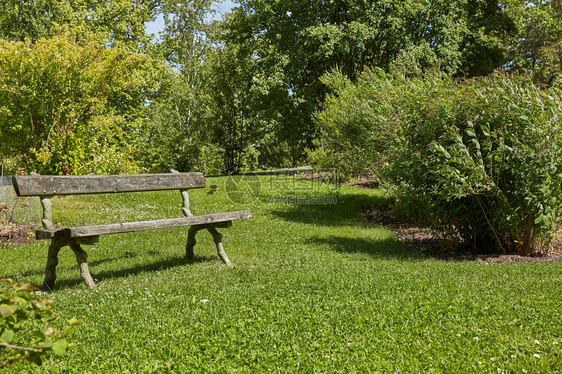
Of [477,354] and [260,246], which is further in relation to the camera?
[260,246]

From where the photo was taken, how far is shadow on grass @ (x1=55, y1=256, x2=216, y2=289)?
5391mm

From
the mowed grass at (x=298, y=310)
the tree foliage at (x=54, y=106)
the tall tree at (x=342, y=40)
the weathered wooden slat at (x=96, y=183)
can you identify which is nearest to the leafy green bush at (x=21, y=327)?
the mowed grass at (x=298, y=310)

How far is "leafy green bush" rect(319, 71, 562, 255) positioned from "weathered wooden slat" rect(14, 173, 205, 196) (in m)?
3.83

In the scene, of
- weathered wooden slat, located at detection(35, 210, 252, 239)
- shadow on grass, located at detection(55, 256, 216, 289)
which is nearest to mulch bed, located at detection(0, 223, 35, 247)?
shadow on grass, located at detection(55, 256, 216, 289)

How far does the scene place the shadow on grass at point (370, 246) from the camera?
755 cm

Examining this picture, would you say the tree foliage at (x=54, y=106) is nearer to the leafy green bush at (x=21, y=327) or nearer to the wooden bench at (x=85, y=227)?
the wooden bench at (x=85, y=227)

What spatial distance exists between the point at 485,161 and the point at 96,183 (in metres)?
5.99

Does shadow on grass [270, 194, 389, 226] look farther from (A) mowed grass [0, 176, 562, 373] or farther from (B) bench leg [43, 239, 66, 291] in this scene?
(B) bench leg [43, 239, 66, 291]

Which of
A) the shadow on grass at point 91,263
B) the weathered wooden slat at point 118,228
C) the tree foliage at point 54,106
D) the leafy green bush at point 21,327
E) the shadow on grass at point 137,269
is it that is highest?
the tree foliage at point 54,106

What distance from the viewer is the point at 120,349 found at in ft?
10.9

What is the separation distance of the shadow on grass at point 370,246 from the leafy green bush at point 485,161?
29.6 inches

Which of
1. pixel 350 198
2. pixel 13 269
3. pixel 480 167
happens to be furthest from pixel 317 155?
pixel 13 269

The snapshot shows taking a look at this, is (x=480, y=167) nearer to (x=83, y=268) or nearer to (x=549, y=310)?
(x=549, y=310)

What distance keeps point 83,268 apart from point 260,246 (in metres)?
3.64
